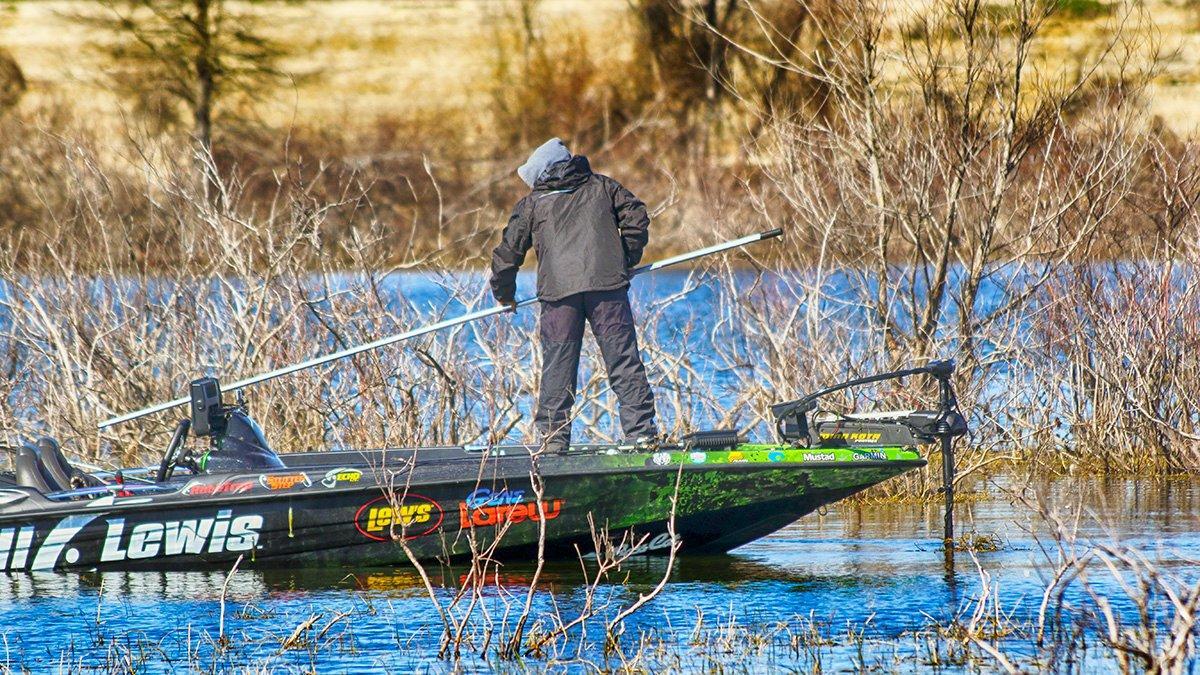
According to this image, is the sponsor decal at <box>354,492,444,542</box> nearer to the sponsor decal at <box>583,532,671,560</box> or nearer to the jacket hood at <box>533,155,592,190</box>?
the sponsor decal at <box>583,532,671,560</box>

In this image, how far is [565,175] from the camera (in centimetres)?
915

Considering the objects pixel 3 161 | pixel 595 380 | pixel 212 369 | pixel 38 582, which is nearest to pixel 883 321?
pixel 595 380

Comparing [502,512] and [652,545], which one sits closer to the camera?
[502,512]

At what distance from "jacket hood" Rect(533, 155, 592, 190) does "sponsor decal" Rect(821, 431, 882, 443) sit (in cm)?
181

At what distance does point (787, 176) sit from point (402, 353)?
2.79m

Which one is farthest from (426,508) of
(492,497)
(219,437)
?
(219,437)

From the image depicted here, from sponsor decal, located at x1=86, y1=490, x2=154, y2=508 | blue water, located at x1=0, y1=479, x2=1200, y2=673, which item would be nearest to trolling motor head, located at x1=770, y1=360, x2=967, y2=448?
blue water, located at x1=0, y1=479, x2=1200, y2=673

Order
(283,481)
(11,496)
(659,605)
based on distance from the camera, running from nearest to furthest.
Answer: (659,605) → (283,481) → (11,496)

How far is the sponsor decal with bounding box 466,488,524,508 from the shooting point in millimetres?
8531

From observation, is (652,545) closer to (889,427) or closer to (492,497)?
(492,497)

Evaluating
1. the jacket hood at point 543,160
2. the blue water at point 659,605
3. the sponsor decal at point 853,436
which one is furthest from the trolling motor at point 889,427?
the jacket hood at point 543,160

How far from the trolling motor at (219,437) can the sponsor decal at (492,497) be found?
1.17 meters

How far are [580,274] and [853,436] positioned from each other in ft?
5.22

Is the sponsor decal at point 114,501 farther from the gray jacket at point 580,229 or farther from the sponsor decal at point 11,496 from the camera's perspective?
the gray jacket at point 580,229
